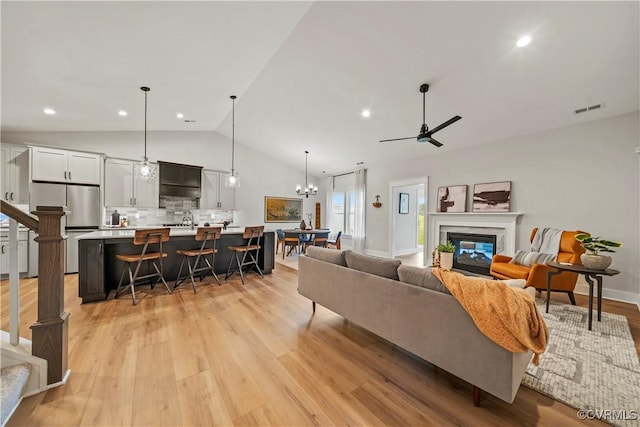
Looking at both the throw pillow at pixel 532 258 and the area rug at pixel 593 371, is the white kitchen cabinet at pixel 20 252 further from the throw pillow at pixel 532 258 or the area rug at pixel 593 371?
the throw pillow at pixel 532 258

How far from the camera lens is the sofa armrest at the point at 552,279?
10.1 ft

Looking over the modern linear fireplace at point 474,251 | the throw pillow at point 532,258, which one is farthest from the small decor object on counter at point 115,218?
the throw pillow at point 532,258

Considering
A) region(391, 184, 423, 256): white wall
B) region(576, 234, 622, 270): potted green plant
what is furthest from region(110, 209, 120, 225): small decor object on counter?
region(576, 234, 622, 270): potted green plant

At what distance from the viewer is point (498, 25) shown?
241 cm

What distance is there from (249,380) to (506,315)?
1.71m

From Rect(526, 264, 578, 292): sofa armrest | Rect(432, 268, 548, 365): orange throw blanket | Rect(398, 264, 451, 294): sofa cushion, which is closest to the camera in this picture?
Rect(432, 268, 548, 365): orange throw blanket

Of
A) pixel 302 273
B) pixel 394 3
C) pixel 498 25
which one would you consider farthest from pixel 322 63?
pixel 302 273

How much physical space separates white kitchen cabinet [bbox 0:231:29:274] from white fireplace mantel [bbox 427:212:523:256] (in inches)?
305

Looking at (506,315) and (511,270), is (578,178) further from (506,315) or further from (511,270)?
(506,315)

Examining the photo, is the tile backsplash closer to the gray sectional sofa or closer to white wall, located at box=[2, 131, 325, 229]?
white wall, located at box=[2, 131, 325, 229]

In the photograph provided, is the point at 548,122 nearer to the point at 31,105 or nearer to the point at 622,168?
the point at 622,168

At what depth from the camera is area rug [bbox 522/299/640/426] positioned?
4.94 ft

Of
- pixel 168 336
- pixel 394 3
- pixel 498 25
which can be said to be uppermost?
pixel 394 3

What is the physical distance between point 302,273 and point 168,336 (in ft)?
4.76
